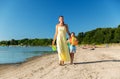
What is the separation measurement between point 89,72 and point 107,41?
137086 mm

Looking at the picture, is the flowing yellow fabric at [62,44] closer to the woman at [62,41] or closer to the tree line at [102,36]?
the woman at [62,41]

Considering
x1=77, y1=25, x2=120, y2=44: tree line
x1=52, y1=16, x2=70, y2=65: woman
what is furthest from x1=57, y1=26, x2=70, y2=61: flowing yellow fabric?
x1=77, y1=25, x2=120, y2=44: tree line

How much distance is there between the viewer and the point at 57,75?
12.8 metres

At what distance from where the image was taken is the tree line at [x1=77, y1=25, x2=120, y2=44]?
469 ft

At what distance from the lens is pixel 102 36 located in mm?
156750

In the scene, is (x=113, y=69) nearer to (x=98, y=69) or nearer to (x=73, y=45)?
(x=98, y=69)

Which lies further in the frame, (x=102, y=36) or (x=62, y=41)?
(x=102, y=36)

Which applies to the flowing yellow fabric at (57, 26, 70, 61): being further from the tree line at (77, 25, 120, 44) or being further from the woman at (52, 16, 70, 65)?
the tree line at (77, 25, 120, 44)

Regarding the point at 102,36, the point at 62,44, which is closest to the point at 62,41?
the point at 62,44

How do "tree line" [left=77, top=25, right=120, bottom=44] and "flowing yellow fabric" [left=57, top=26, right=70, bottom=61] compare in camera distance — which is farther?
"tree line" [left=77, top=25, right=120, bottom=44]

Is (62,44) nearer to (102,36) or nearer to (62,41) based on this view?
(62,41)

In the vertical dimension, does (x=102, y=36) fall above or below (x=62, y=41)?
above

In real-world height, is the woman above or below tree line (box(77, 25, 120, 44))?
below

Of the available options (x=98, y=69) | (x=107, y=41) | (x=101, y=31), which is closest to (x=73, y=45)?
(x=98, y=69)
